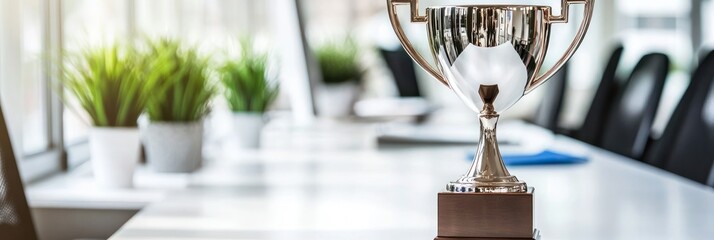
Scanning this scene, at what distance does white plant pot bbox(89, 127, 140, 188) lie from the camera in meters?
1.68

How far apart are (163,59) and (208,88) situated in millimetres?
157

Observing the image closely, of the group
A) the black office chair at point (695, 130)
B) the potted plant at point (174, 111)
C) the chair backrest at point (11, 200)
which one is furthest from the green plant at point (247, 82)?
the chair backrest at point (11, 200)

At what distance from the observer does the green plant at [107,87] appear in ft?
5.61

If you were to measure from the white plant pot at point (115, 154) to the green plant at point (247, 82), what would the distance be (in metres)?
0.61

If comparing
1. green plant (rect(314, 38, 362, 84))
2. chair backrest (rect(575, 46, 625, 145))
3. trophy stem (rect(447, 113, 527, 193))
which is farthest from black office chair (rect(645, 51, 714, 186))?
green plant (rect(314, 38, 362, 84))

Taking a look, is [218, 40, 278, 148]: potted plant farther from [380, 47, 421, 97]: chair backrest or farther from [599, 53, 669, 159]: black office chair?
[380, 47, 421, 97]: chair backrest

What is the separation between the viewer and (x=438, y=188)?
148 cm

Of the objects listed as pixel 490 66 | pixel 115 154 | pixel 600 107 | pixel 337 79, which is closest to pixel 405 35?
pixel 490 66

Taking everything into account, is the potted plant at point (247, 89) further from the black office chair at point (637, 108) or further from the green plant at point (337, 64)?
the green plant at point (337, 64)

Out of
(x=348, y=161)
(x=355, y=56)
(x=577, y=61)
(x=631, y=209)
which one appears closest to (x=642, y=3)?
(x=577, y=61)

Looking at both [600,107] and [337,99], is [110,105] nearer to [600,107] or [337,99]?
[600,107]

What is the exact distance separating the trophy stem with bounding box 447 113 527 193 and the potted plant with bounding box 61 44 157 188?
2.89 ft

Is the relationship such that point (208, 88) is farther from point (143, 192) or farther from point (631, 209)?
point (631, 209)

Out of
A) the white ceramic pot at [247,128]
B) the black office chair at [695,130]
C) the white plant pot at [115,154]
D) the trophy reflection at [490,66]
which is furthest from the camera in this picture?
the white ceramic pot at [247,128]
